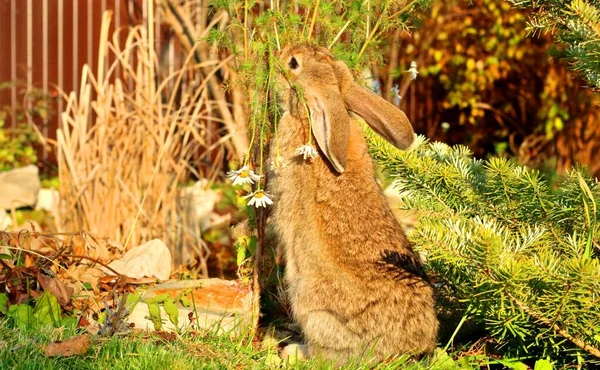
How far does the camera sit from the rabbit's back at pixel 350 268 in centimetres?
367

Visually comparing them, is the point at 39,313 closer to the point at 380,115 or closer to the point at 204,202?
the point at 380,115

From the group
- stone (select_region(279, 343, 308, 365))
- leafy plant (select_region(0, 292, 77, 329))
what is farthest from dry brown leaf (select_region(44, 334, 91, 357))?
stone (select_region(279, 343, 308, 365))

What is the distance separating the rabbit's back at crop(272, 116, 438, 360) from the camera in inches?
145

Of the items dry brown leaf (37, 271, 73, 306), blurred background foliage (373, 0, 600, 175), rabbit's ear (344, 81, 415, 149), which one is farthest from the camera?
blurred background foliage (373, 0, 600, 175)

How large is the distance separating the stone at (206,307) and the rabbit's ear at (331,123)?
878mm

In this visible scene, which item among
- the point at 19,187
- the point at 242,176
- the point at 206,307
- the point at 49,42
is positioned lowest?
the point at 19,187

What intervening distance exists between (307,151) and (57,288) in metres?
1.44

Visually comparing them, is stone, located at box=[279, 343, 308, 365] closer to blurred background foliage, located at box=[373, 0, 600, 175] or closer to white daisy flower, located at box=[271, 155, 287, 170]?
white daisy flower, located at box=[271, 155, 287, 170]

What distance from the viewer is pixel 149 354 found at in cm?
345

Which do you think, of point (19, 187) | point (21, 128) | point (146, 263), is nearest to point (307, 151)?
point (146, 263)

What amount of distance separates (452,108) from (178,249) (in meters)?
6.04

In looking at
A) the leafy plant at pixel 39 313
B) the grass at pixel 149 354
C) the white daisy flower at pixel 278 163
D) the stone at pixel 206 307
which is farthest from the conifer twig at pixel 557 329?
the leafy plant at pixel 39 313

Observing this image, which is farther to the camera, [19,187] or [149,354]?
[19,187]

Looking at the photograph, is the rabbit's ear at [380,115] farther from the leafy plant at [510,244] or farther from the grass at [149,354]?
the grass at [149,354]
